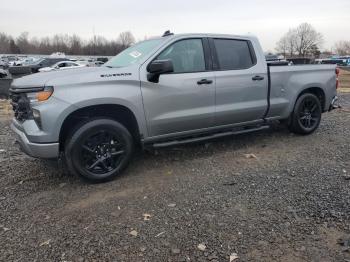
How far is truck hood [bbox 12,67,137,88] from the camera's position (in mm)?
4270

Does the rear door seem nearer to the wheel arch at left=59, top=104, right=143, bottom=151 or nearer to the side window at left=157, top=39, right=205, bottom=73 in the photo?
the side window at left=157, top=39, right=205, bottom=73

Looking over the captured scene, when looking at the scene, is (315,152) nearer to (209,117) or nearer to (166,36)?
(209,117)

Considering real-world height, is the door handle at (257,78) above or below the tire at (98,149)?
above

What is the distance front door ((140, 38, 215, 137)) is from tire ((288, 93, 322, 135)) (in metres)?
1.95

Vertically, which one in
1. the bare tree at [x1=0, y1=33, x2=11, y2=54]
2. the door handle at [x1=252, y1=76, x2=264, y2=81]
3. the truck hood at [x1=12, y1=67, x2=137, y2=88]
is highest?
the bare tree at [x1=0, y1=33, x2=11, y2=54]

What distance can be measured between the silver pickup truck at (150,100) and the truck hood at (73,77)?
12mm

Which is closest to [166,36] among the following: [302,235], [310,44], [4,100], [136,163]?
[136,163]

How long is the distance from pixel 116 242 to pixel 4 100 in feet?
37.6

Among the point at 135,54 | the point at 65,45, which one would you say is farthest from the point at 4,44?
the point at 135,54

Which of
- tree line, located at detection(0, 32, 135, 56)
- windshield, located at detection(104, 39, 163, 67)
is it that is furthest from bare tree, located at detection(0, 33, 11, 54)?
windshield, located at detection(104, 39, 163, 67)

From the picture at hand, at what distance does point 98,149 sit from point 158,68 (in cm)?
128

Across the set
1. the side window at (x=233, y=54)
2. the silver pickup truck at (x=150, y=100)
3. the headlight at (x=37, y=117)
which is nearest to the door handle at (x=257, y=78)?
the silver pickup truck at (x=150, y=100)

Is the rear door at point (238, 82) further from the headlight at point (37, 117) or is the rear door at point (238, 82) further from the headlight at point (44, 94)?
the headlight at point (37, 117)

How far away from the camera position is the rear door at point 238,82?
17.8 ft
